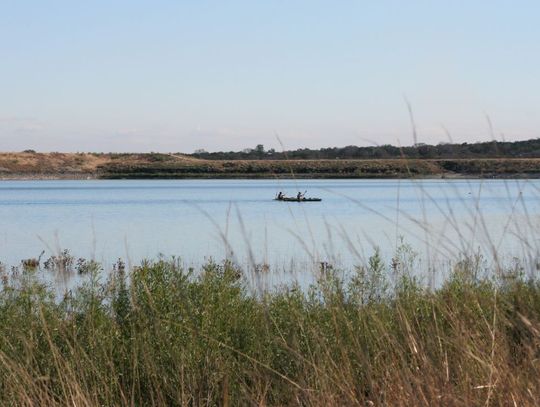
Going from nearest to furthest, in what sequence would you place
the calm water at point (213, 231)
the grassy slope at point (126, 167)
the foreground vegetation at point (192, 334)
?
the foreground vegetation at point (192, 334), the calm water at point (213, 231), the grassy slope at point (126, 167)

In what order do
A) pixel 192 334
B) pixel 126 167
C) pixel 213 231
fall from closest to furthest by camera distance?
pixel 192 334 < pixel 213 231 < pixel 126 167

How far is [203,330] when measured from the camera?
9.24 meters

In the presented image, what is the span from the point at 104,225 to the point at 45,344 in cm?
3158

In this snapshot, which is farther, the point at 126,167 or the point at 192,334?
the point at 126,167

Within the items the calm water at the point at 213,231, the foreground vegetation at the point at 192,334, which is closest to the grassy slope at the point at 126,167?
the calm water at the point at 213,231

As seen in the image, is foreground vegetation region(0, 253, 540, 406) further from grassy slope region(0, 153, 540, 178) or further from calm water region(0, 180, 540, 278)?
grassy slope region(0, 153, 540, 178)

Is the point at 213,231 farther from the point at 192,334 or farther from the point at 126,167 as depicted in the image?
the point at 126,167

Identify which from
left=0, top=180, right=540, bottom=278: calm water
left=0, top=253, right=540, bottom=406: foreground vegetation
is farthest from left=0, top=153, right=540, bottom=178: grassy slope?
left=0, top=253, right=540, bottom=406: foreground vegetation

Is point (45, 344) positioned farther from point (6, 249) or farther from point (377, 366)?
→ point (6, 249)

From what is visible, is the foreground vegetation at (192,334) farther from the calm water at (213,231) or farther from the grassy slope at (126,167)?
the grassy slope at (126,167)

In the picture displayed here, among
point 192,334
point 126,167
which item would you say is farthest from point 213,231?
point 126,167

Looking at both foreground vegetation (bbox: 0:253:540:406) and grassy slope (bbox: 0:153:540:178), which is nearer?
foreground vegetation (bbox: 0:253:540:406)

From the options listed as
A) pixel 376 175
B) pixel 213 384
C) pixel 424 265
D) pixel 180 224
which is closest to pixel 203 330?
pixel 213 384

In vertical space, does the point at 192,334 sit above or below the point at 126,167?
above
